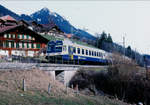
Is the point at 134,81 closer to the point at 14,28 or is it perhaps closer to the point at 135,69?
the point at 135,69

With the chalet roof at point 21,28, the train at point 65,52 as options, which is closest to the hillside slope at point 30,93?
the train at point 65,52

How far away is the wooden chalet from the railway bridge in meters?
10.6

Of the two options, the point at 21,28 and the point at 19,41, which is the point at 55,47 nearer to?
the point at 19,41

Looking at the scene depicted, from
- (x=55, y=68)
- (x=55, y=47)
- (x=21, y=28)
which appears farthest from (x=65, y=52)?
(x=21, y=28)

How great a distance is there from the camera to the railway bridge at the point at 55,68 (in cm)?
1515

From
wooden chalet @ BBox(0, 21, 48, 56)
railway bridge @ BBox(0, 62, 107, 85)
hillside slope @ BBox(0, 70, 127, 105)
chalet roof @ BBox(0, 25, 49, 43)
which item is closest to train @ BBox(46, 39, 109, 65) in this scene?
railway bridge @ BBox(0, 62, 107, 85)

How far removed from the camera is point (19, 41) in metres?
33.3

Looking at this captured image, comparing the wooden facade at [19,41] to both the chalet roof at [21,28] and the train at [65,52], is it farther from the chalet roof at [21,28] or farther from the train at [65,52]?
the train at [65,52]

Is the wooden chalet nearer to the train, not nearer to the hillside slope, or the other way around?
the train

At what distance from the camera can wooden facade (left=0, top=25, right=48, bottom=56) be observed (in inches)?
1228

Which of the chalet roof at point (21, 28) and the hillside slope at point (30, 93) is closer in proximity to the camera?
the hillside slope at point (30, 93)

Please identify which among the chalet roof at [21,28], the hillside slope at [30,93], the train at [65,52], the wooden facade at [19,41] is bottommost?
the hillside slope at [30,93]

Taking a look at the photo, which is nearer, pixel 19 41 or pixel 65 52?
pixel 65 52

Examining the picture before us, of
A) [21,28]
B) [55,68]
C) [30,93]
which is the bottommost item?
[30,93]
